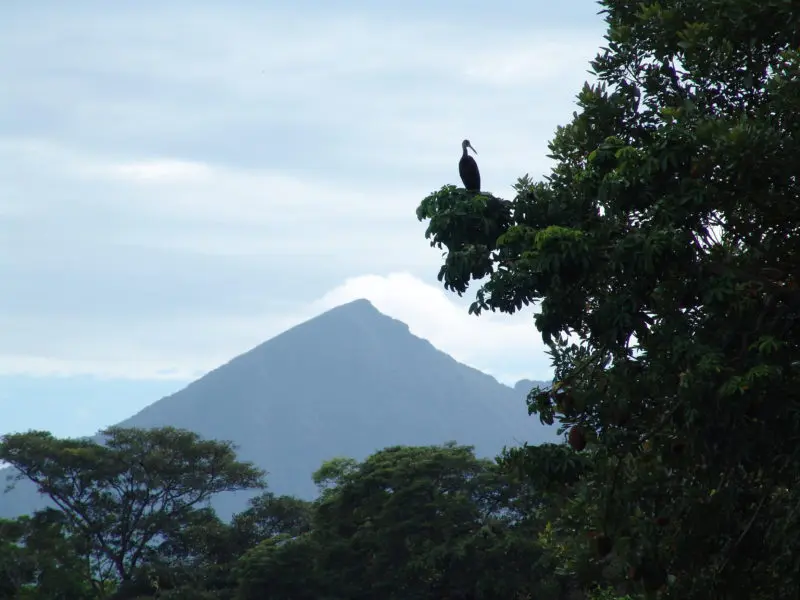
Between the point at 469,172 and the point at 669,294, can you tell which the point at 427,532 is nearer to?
the point at 469,172

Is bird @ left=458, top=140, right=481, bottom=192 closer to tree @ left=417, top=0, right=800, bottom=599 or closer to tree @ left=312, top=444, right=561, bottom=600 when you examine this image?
tree @ left=417, top=0, right=800, bottom=599

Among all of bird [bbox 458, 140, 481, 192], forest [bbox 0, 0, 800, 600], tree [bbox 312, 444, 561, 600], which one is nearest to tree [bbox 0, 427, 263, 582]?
tree [bbox 312, 444, 561, 600]

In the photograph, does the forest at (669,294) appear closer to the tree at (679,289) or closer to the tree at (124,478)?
the tree at (679,289)

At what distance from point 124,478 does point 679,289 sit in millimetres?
35946

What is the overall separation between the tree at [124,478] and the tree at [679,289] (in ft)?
108

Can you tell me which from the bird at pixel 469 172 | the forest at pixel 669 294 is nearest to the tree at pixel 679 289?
the forest at pixel 669 294

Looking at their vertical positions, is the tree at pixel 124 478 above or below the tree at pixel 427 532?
above

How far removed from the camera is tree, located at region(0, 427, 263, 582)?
41.3 m

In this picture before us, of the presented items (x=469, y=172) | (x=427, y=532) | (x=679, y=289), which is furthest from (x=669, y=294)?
(x=427, y=532)

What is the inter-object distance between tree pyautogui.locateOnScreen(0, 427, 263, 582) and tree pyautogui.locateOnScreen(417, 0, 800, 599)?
108 ft

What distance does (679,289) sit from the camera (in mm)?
10008

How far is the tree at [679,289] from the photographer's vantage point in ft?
31.8

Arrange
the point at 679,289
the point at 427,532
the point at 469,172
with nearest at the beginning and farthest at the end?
the point at 679,289 → the point at 469,172 → the point at 427,532

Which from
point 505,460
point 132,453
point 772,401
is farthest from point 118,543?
point 772,401
